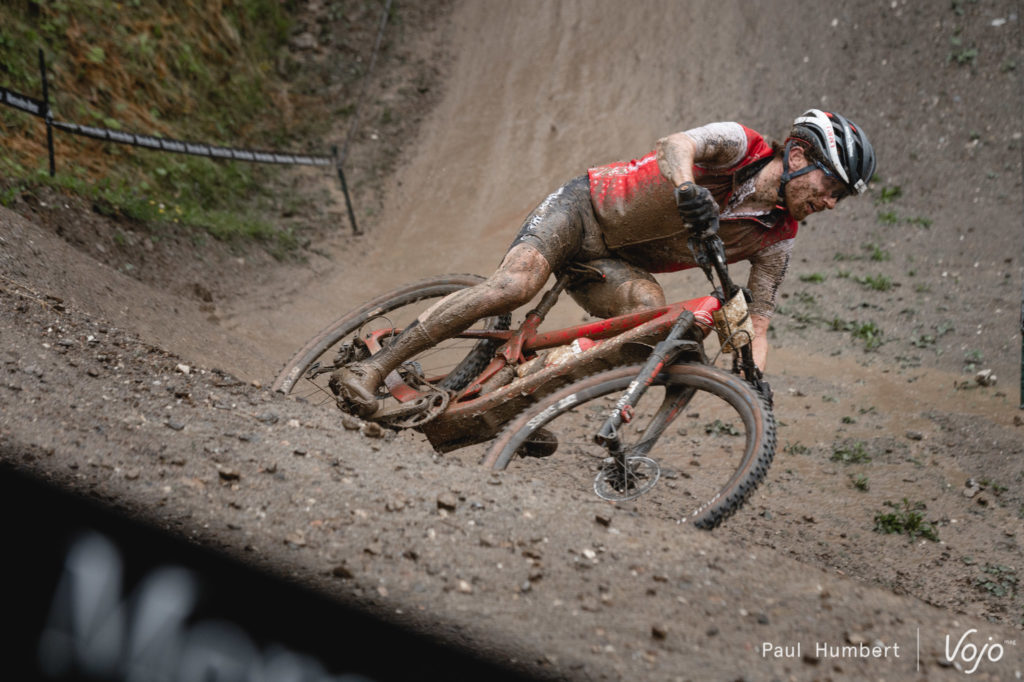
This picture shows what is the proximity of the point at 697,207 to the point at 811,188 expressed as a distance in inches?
26.9

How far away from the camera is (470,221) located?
10352mm

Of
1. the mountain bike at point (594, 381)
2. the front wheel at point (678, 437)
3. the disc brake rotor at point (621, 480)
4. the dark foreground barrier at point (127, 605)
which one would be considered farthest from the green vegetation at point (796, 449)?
the dark foreground barrier at point (127, 605)

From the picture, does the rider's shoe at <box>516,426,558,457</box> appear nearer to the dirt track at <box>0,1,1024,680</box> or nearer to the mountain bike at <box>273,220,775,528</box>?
the mountain bike at <box>273,220,775,528</box>

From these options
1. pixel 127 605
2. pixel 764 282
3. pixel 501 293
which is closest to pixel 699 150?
pixel 764 282

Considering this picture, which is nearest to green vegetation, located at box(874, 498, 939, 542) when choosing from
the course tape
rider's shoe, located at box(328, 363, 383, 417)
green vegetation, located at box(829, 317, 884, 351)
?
green vegetation, located at box(829, 317, 884, 351)

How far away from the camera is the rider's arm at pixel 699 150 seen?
3822 millimetres

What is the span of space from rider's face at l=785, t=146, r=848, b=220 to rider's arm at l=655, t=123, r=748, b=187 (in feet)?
0.93

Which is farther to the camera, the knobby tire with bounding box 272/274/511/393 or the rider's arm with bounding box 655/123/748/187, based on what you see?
the knobby tire with bounding box 272/274/511/393

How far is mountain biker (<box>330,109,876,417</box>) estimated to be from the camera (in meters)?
3.91

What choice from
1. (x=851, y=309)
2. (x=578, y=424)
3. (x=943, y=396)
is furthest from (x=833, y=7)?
(x=578, y=424)

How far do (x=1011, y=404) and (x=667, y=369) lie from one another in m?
3.83

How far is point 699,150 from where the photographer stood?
13.1ft

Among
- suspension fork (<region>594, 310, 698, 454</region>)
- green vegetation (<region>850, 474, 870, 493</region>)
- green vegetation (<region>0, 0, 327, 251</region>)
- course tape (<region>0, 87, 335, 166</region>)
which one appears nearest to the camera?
suspension fork (<region>594, 310, 698, 454</region>)

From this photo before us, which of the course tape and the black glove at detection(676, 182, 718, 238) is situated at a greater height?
the course tape
